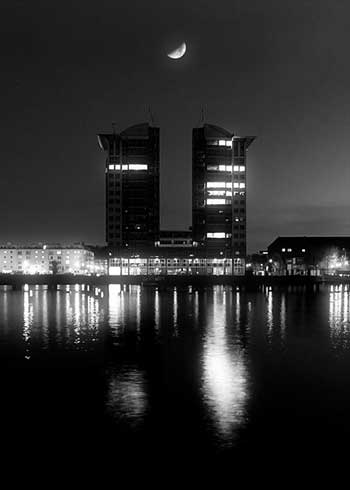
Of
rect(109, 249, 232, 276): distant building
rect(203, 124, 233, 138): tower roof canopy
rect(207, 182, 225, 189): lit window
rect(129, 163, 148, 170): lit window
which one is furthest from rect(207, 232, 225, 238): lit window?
rect(203, 124, 233, 138): tower roof canopy

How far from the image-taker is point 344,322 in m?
49.8

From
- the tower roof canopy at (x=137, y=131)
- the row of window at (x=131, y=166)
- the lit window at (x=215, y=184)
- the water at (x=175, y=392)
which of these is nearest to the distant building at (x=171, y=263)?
the lit window at (x=215, y=184)

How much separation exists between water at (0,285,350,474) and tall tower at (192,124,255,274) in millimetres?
131664

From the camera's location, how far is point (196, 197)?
586 feet

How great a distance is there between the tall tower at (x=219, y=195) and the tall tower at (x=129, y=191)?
1539 cm

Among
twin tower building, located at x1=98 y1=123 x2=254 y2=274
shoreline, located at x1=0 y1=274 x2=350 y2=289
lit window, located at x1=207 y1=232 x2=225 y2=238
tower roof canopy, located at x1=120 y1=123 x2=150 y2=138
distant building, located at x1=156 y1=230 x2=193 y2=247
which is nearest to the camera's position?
shoreline, located at x1=0 y1=274 x2=350 y2=289

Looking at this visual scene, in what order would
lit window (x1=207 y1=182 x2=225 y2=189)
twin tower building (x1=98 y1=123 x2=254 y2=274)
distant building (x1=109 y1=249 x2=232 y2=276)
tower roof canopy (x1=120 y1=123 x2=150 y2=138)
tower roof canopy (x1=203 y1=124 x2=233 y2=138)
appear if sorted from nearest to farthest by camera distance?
distant building (x1=109 y1=249 x2=232 y2=276) < twin tower building (x1=98 y1=123 x2=254 y2=274) < lit window (x1=207 y1=182 x2=225 y2=189) < tower roof canopy (x1=203 y1=124 x2=233 y2=138) < tower roof canopy (x1=120 y1=123 x2=150 y2=138)

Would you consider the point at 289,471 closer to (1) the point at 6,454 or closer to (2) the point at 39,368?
(1) the point at 6,454

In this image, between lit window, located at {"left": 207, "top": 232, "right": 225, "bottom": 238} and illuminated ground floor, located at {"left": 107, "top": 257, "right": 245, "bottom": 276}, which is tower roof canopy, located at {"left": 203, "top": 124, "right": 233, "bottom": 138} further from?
illuminated ground floor, located at {"left": 107, "top": 257, "right": 245, "bottom": 276}

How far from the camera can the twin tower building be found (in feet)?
577

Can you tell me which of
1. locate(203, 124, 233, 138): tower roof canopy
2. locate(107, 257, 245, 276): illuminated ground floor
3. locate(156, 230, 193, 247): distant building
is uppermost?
locate(203, 124, 233, 138): tower roof canopy

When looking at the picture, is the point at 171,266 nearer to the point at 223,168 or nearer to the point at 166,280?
the point at 223,168

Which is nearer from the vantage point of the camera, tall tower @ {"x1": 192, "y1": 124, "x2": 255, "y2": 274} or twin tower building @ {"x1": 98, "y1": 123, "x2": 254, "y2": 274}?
twin tower building @ {"x1": 98, "y1": 123, "x2": 254, "y2": 274}

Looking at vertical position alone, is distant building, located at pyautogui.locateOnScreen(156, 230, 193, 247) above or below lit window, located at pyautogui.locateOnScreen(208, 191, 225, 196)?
below
